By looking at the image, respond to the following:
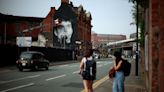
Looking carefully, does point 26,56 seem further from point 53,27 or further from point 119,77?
point 53,27

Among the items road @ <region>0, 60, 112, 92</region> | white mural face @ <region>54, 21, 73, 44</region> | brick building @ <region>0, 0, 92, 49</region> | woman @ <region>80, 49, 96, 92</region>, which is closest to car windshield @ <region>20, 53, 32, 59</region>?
road @ <region>0, 60, 112, 92</region>

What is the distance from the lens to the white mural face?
99.0 m

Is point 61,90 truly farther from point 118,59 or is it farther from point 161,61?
point 161,61

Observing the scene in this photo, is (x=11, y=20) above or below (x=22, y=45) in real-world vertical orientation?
above

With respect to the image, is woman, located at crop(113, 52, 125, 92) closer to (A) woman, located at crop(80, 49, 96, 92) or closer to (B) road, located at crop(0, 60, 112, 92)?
(A) woman, located at crop(80, 49, 96, 92)

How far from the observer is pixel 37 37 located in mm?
93938

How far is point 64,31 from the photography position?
99.9 meters

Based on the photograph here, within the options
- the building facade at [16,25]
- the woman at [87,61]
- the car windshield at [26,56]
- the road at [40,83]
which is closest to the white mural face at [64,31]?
the building facade at [16,25]

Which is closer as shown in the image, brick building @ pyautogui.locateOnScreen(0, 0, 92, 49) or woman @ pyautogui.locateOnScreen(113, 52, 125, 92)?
woman @ pyautogui.locateOnScreen(113, 52, 125, 92)

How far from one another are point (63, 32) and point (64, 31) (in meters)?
0.35

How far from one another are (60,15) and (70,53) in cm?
2047

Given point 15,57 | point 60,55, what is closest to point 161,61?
point 15,57

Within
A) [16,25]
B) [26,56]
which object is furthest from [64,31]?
[26,56]

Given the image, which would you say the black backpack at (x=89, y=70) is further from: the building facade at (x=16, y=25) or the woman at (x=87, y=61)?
the building facade at (x=16, y=25)
